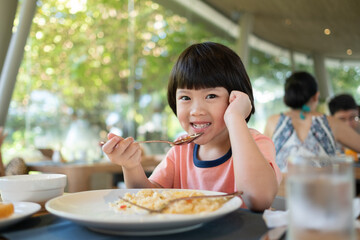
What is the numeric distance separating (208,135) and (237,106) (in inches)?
6.8

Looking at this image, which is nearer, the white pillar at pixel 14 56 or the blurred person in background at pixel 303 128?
the blurred person in background at pixel 303 128

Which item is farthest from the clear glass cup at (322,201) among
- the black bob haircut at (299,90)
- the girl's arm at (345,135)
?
the girl's arm at (345,135)

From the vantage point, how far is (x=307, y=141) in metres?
2.63

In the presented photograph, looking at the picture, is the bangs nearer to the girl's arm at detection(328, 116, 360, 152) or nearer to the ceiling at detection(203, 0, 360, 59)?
the girl's arm at detection(328, 116, 360, 152)

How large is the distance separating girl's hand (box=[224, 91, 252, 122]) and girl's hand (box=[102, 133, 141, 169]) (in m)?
0.29

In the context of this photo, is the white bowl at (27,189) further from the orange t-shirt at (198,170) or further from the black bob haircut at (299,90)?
the black bob haircut at (299,90)

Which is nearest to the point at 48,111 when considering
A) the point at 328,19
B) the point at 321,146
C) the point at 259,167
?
the point at 321,146

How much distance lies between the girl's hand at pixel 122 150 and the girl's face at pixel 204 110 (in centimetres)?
21

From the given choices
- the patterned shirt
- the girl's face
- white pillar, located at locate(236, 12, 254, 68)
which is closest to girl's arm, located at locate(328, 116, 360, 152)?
the patterned shirt

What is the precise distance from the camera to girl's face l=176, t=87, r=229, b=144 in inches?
46.9

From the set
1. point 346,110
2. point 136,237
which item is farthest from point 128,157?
point 346,110

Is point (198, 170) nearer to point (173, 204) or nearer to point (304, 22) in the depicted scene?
point (173, 204)

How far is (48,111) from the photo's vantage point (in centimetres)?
435

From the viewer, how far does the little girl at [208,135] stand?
1.03m
